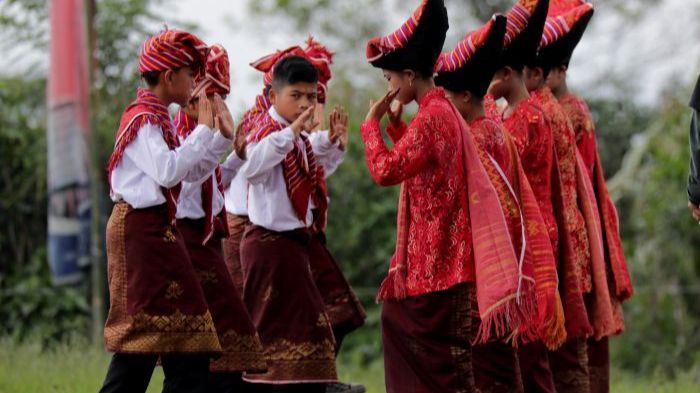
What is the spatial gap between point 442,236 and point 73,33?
6.90 meters

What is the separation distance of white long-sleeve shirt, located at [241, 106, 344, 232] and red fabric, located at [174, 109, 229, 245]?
0.22 metres

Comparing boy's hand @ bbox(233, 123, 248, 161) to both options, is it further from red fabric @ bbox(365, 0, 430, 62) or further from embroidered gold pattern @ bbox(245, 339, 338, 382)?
embroidered gold pattern @ bbox(245, 339, 338, 382)

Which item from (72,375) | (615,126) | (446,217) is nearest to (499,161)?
(446,217)

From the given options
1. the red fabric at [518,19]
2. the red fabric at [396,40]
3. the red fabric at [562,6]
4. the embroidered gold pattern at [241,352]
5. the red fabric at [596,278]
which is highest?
the red fabric at [562,6]

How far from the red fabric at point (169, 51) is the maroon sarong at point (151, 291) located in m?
0.68

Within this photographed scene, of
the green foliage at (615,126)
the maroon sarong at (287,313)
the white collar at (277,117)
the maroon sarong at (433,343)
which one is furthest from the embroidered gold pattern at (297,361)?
the green foliage at (615,126)

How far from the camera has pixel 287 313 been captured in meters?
7.19

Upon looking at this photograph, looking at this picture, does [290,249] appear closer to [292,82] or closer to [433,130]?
[292,82]

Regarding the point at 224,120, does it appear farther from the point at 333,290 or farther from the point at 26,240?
the point at 26,240

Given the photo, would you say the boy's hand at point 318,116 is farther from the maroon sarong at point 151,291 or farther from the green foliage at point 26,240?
the green foliage at point 26,240

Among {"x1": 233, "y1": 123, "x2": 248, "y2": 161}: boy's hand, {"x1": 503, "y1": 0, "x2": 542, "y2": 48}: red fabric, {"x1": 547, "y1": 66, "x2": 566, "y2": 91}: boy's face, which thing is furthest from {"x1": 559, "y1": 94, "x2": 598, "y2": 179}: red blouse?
{"x1": 233, "y1": 123, "x2": 248, "y2": 161}: boy's hand

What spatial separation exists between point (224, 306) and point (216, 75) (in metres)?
1.16

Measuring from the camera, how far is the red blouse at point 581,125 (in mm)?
7969

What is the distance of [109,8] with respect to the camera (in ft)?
46.6
